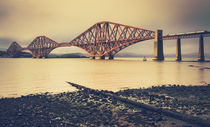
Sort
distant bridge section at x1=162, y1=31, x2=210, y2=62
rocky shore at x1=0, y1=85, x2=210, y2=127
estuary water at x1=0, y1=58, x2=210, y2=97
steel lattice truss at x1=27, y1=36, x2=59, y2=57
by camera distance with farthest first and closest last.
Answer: steel lattice truss at x1=27, y1=36, x2=59, y2=57 < distant bridge section at x1=162, y1=31, x2=210, y2=62 < estuary water at x1=0, y1=58, x2=210, y2=97 < rocky shore at x1=0, y1=85, x2=210, y2=127

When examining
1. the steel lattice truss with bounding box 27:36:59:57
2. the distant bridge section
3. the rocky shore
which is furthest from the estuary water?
the steel lattice truss with bounding box 27:36:59:57

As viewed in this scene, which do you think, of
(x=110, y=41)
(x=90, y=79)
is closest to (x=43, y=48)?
(x=110, y=41)

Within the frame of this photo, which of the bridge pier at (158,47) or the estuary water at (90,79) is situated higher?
the bridge pier at (158,47)

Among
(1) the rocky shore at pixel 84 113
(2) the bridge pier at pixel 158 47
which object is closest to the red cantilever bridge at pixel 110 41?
(2) the bridge pier at pixel 158 47

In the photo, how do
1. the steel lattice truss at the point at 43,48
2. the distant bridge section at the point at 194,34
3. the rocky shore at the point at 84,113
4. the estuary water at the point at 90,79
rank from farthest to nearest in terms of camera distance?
the steel lattice truss at the point at 43,48
the distant bridge section at the point at 194,34
the estuary water at the point at 90,79
the rocky shore at the point at 84,113

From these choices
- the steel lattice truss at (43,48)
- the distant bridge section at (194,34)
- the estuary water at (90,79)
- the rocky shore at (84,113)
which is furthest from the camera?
the steel lattice truss at (43,48)

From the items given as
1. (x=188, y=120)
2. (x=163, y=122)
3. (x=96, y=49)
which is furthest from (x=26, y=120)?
(x=96, y=49)

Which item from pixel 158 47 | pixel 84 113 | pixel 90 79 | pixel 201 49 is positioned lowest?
pixel 90 79

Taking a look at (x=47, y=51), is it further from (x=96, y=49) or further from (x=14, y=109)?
(x=14, y=109)

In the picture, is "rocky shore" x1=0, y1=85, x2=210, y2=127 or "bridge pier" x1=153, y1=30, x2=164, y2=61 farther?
"bridge pier" x1=153, y1=30, x2=164, y2=61

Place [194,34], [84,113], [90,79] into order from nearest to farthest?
1. [84,113]
2. [90,79]
3. [194,34]

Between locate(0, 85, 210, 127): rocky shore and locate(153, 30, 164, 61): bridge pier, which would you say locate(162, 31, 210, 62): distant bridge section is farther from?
locate(0, 85, 210, 127): rocky shore

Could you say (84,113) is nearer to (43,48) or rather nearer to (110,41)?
(110,41)

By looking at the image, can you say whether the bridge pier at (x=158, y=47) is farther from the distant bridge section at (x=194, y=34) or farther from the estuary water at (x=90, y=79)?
the estuary water at (x=90, y=79)
